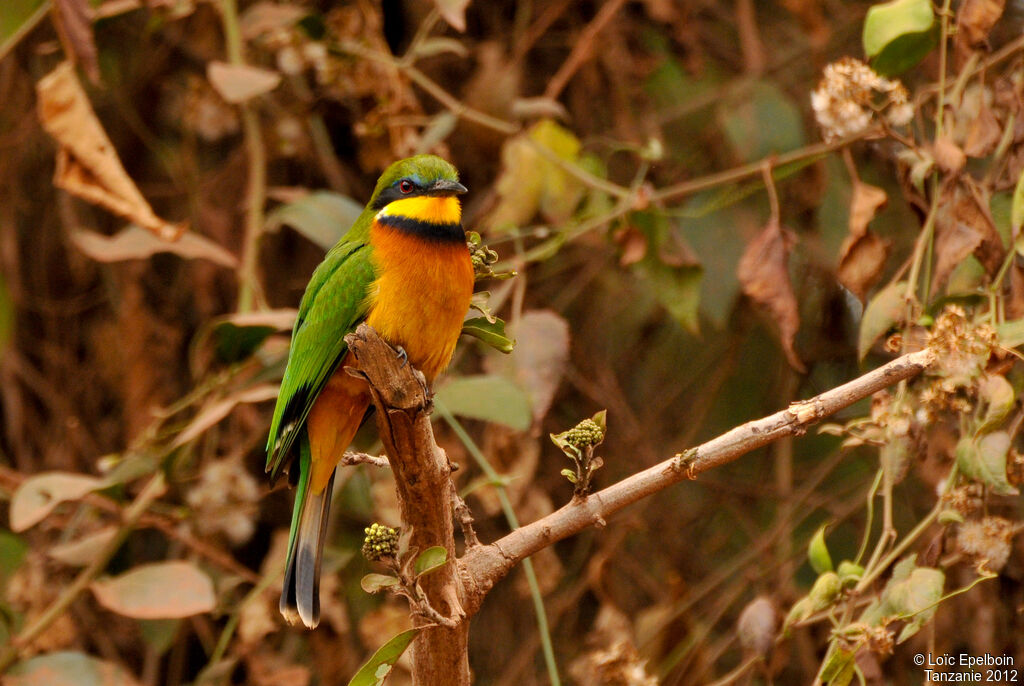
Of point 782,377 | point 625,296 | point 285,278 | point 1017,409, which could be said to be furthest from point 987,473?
point 285,278

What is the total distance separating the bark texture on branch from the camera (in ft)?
5.95

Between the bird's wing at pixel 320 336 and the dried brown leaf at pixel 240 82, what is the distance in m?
0.60

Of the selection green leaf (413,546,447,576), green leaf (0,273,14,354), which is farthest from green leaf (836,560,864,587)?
green leaf (0,273,14,354)

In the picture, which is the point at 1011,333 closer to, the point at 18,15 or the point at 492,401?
the point at 492,401

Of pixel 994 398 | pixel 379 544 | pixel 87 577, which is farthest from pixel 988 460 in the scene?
pixel 87 577

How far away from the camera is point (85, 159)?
9.54 ft

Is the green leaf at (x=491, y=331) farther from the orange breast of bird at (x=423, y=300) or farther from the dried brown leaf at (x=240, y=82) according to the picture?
the dried brown leaf at (x=240, y=82)

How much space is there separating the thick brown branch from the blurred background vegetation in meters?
0.40

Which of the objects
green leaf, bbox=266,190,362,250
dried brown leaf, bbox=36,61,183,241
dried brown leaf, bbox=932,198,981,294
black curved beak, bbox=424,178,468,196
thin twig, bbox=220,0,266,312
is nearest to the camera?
dried brown leaf, bbox=932,198,981,294

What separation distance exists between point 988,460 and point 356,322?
129 centimetres

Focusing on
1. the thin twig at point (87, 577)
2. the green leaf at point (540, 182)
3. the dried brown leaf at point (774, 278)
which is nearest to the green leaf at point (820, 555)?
the dried brown leaf at point (774, 278)

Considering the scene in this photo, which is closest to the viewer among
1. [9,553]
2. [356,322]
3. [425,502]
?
[425,502]

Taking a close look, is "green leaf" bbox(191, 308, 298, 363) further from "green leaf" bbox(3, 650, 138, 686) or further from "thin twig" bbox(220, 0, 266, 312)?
"green leaf" bbox(3, 650, 138, 686)

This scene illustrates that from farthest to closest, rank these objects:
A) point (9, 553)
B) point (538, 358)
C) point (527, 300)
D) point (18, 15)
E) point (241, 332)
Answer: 1. point (527, 300)
2. point (9, 553)
3. point (18, 15)
4. point (241, 332)
5. point (538, 358)
